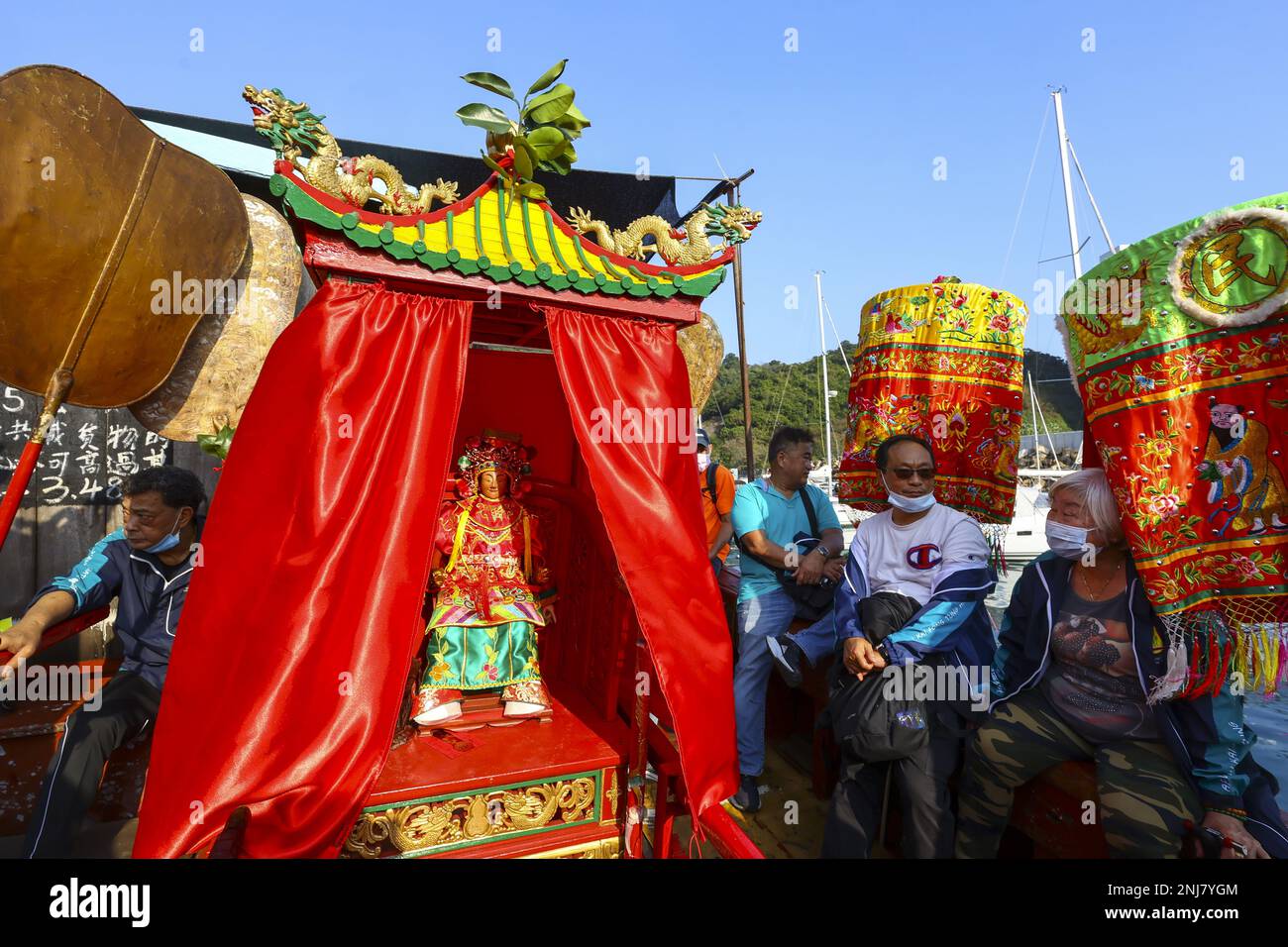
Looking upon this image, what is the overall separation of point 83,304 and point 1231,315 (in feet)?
14.5

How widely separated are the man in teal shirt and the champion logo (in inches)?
26.8

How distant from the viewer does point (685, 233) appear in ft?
8.96

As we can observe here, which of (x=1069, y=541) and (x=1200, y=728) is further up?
(x=1069, y=541)

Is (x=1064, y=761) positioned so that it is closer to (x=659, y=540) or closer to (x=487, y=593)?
(x=659, y=540)

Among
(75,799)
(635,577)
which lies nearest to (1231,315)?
(635,577)

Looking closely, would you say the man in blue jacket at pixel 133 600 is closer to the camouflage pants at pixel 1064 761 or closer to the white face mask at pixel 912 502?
the white face mask at pixel 912 502

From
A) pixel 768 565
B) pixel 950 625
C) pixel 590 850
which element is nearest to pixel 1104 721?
pixel 950 625

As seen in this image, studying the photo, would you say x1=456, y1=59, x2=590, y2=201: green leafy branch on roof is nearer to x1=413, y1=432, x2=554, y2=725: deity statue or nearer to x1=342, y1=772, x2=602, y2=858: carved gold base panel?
x1=413, y1=432, x2=554, y2=725: deity statue

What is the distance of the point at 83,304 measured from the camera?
9.27 ft

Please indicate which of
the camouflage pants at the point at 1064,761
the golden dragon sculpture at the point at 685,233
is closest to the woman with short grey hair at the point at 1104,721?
the camouflage pants at the point at 1064,761

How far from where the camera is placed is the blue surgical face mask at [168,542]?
113 inches

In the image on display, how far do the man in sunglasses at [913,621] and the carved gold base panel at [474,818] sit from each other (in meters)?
1.05

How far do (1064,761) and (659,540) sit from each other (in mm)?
1766
